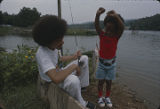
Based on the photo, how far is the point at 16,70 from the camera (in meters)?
2.42

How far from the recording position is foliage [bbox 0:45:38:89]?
2.41 m

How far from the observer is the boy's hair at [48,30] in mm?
1337

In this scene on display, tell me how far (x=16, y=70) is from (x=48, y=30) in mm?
1529

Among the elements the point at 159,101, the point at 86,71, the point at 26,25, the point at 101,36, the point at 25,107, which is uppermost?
the point at 26,25

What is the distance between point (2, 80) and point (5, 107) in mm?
718

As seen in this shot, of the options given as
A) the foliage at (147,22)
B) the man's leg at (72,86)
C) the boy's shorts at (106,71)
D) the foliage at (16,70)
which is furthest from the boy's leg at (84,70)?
the foliage at (147,22)

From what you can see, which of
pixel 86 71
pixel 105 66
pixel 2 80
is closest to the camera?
pixel 105 66

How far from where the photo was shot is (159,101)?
3.02 metres

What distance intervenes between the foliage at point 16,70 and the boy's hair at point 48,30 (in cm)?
129

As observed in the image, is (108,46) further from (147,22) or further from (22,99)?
(147,22)

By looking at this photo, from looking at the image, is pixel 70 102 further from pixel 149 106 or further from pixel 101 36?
pixel 149 106

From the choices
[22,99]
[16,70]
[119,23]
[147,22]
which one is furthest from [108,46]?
[147,22]

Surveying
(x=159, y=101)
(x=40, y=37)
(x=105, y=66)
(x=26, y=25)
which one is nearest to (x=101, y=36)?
(x=105, y=66)

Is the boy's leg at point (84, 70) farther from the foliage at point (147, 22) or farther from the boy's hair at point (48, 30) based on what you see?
the foliage at point (147, 22)
